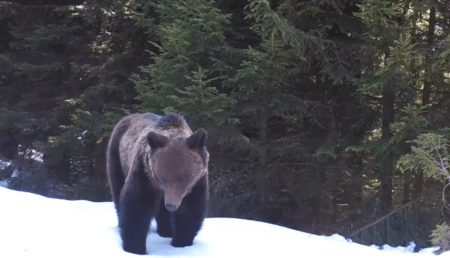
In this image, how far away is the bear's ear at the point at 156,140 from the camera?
5090 mm

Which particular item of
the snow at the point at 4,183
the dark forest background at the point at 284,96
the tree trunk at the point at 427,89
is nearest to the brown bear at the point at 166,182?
Result: the dark forest background at the point at 284,96

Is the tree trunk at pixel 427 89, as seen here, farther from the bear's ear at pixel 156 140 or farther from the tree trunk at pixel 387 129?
the bear's ear at pixel 156 140

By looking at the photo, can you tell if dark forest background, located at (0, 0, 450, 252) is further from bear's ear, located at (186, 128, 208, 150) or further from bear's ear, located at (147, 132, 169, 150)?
bear's ear, located at (147, 132, 169, 150)

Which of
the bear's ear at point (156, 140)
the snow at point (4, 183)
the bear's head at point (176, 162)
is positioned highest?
the bear's ear at point (156, 140)

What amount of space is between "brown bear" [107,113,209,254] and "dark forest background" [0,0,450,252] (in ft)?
11.6

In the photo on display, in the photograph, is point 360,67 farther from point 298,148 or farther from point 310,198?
point 310,198

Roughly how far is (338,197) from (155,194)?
370 inches

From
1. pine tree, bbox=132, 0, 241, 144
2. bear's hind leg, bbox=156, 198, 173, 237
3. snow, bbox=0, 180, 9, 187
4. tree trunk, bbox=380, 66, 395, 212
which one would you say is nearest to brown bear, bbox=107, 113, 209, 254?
bear's hind leg, bbox=156, 198, 173, 237

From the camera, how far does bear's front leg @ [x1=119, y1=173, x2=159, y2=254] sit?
5.31 m

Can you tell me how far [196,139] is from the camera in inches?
205

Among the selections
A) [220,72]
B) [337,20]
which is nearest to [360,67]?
[337,20]

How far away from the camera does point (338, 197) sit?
13875 mm

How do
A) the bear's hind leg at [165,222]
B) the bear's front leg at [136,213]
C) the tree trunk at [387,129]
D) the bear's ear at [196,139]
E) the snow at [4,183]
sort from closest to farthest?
the bear's ear at [196,139] < the bear's front leg at [136,213] < the bear's hind leg at [165,222] < the tree trunk at [387,129] < the snow at [4,183]

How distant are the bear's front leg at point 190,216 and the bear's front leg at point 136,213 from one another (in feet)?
1.29
